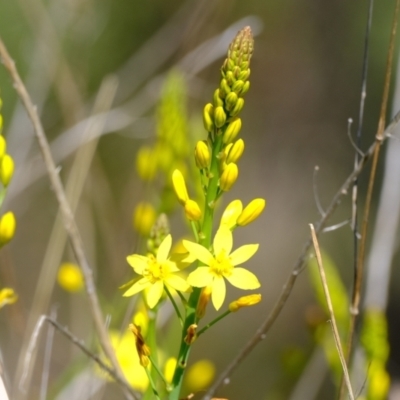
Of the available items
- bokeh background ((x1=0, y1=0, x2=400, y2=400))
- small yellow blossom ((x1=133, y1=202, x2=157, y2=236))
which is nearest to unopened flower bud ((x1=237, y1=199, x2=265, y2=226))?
small yellow blossom ((x1=133, y1=202, x2=157, y2=236))

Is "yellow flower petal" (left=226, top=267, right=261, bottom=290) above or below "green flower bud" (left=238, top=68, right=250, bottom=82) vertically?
below

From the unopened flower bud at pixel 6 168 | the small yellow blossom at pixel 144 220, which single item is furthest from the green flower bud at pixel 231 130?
the small yellow blossom at pixel 144 220

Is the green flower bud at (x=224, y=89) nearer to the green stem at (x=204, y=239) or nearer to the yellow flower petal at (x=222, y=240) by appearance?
the green stem at (x=204, y=239)

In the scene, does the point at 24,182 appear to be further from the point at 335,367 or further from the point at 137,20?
the point at 137,20

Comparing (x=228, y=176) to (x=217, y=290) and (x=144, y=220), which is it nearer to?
(x=217, y=290)

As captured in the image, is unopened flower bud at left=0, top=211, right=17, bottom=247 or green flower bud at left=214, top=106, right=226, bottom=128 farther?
unopened flower bud at left=0, top=211, right=17, bottom=247

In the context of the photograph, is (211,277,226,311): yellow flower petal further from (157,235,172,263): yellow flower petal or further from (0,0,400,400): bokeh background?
(0,0,400,400): bokeh background

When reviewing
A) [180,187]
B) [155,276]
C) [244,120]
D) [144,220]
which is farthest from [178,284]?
[244,120]
